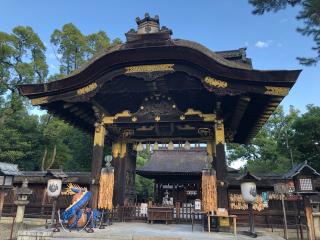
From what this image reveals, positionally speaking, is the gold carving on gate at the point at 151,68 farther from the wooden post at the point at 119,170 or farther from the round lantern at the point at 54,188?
the round lantern at the point at 54,188

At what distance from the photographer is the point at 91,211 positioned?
8727 millimetres

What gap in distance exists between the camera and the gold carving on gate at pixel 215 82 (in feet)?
29.4

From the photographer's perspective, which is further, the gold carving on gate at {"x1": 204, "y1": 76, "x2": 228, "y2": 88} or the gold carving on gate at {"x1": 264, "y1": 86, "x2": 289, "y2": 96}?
the gold carving on gate at {"x1": 204, "y1": 76, "x2": 228, "y2": 88}

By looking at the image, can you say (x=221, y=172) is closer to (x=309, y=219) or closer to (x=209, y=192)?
(x=209, y=192)

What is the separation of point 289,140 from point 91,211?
66.9ft

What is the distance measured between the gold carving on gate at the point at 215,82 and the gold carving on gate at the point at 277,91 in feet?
4.41

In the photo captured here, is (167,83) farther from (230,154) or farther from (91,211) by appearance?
(230,154)

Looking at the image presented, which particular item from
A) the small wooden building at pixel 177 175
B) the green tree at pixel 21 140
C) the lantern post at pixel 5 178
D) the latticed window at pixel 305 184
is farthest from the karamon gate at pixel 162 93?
the green tree at pixel 21 140

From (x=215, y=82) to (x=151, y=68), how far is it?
7.61ft

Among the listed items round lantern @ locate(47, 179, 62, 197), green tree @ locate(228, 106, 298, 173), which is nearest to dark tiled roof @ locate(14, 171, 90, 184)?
round lantern @ locate(47, 179, 62, 197)

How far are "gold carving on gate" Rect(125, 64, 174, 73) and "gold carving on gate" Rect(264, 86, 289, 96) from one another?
3.24 meters

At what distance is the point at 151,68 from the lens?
30.7 feet

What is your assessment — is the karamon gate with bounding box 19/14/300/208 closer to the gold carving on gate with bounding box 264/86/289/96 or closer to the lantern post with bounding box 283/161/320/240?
the gold carving on gate with bounding box 264/86/289/96

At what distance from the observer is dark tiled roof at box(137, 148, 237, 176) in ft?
75.5
